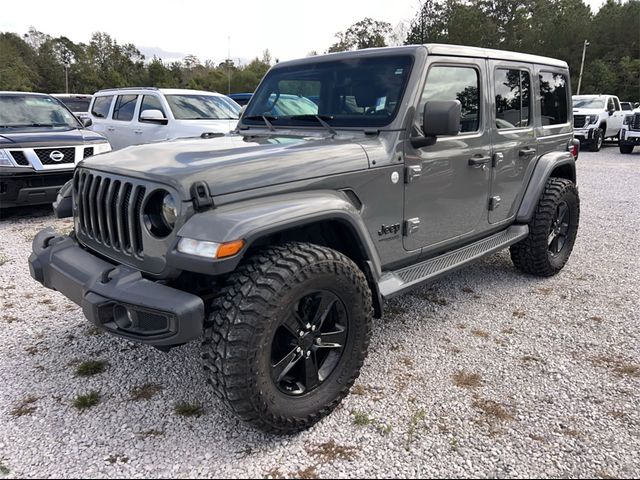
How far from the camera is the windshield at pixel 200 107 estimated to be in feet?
28.5

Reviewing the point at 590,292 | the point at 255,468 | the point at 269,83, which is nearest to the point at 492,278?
the point at 590,292

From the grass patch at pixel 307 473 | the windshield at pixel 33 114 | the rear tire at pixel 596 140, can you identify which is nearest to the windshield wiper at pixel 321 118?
the grass patch at pixel 307 473

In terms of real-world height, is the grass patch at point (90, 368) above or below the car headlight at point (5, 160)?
below

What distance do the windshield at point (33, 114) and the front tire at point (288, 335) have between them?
6.43 m

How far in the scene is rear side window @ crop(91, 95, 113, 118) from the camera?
9984mm

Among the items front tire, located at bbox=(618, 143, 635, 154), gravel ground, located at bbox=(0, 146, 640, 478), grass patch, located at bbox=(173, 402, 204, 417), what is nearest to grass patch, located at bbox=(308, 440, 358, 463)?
gravel ground, located at bbox=(0, 146, 640, 478)

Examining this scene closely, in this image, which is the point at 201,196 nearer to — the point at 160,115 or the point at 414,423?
the point at 414,423

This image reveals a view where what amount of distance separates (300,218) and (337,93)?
1.36m

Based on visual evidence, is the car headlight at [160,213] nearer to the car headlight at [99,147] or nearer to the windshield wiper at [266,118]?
the windshield wiper at [266,118]

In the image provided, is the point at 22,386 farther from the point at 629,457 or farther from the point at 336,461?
the point at 629,457

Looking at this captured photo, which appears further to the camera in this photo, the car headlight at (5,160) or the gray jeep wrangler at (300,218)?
the car headlight at (5,160)

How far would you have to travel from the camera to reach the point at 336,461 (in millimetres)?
2250

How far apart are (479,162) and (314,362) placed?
195 cm

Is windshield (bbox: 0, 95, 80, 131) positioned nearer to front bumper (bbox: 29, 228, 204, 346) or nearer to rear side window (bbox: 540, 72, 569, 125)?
front bumper (bbox: 29, 228, 204, 346)
